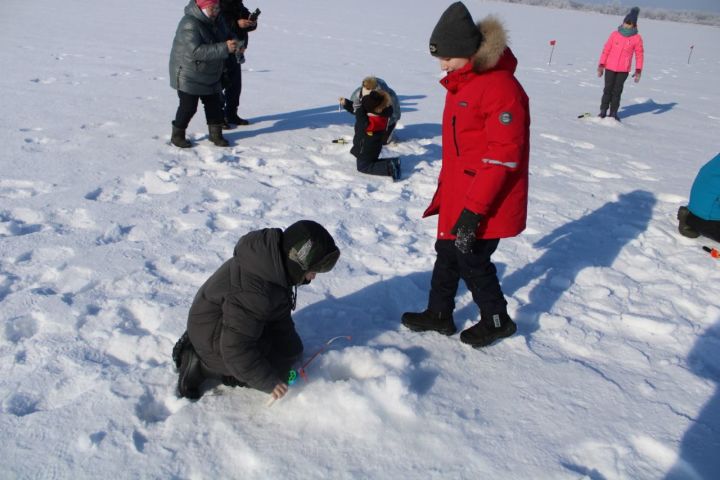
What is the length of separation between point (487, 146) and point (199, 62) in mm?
3830

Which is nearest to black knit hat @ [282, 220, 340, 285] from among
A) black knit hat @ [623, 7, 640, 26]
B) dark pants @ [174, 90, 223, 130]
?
dark pants @ [174, 90, 223, 130]

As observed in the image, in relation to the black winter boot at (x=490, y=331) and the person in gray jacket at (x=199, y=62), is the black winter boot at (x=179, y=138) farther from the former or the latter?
the black winter boot at (x=490, y=331)

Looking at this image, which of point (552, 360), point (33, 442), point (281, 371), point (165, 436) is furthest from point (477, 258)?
point (33, 442)

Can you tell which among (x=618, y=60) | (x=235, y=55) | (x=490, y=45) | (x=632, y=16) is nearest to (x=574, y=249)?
(x=490, y=45)

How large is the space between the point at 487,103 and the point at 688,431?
1717 millimetres

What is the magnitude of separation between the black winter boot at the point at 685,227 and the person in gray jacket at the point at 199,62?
14.2 feet

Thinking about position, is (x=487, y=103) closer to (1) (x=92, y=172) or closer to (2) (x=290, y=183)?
(2) (x=290, y=183)

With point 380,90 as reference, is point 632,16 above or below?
above

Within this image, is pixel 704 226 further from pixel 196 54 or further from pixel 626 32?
pixel 626 32

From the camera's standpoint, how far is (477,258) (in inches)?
107

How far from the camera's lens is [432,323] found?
3.02 metres

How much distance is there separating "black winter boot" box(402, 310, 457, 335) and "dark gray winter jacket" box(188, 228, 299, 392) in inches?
37.3

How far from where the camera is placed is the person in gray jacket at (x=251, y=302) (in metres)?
2.15

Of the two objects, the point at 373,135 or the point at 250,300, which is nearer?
the point at 250,300
